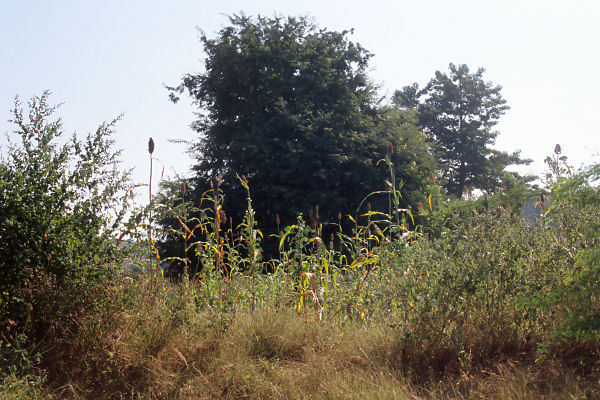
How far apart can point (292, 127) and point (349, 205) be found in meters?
2.87

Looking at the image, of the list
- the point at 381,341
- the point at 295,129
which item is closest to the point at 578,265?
the point at 381,341

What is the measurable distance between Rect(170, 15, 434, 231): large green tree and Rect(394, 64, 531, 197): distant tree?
15.2 meters

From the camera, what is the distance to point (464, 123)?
34406 millimetres

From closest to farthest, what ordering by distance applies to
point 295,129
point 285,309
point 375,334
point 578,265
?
1. point 578,265
2. point 375,334
3. point 285,309
4. point 295,129

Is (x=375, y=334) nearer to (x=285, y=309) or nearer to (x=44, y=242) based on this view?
(x=285, y=309)

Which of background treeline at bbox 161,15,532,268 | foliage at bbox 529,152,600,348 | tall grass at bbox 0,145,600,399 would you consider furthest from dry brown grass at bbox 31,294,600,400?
background treeline at bbox 161,15,532,268

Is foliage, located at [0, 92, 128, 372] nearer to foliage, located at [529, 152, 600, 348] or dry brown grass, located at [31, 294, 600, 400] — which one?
dry brown grass, located at [31, 294, 600, 400]

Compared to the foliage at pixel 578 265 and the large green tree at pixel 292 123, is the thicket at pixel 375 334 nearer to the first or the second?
the foliage at pixel 578 265

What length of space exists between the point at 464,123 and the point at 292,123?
22.7m

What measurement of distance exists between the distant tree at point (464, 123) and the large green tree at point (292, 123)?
49.9ft

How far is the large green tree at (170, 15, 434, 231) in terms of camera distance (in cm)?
1457

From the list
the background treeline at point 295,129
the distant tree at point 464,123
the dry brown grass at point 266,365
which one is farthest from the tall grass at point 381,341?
the distant tree at point 464,123

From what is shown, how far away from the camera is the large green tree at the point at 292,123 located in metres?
14.6

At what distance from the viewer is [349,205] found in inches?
594
